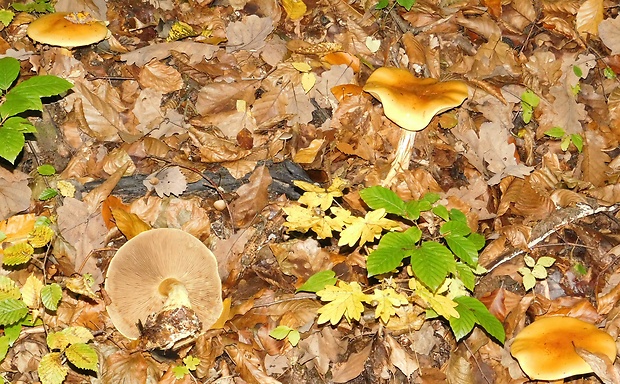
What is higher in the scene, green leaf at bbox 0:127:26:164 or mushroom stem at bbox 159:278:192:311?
green leaf at bbox 0:127:26:164

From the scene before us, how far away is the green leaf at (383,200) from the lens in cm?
330

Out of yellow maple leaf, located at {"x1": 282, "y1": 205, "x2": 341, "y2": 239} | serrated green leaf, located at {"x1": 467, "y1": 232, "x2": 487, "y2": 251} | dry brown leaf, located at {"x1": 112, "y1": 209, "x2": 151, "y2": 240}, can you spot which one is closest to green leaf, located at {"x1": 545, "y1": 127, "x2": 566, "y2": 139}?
serrated green leaf, located at {"x1": 467, "y1": 232, "x2": 487, "y2": 251}

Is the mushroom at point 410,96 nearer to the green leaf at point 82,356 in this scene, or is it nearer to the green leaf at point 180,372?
the green leaf at point 180,372

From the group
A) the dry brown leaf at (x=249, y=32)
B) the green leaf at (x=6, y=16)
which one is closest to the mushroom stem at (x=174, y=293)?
the dry brown leaf at (x=249, y=32)

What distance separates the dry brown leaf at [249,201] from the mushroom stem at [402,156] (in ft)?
3.02

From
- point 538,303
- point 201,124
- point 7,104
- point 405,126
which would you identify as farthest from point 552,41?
point 7,104

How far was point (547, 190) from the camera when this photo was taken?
427 cm

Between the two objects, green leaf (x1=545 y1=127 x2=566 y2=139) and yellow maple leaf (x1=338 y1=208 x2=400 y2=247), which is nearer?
yellow maple leaf (x1=338 y1=208 x2=400 y2=247)

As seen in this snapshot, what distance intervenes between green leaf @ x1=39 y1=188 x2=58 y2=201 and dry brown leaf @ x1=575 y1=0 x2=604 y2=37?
4678 millimetres

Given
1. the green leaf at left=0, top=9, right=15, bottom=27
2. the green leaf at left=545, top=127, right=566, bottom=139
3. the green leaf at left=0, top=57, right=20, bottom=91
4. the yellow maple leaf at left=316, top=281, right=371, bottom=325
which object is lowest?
the green leaf at left=545, top=127, right=566, bottom=139

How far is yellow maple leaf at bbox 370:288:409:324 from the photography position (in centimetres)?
328

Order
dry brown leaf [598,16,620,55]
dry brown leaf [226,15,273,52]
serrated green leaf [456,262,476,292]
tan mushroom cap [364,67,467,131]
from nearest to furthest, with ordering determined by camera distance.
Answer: serrated green leaf [456,262,476,292]
tan mushroom cap [364,67,467,131]
dry brown leaf [226,15,273,52]
dry brown leaf [598,16,620,55]

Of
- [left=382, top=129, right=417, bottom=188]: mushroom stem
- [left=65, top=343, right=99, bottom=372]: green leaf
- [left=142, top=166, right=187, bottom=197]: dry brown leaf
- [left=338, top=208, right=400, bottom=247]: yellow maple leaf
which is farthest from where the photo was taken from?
[left=382, top=129, right=417, bottom=188]: mushroom stem

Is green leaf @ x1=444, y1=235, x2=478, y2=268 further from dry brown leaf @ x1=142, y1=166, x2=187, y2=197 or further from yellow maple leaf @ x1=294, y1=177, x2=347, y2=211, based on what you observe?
dry brown leaf @ x1=142, y1=166, x2=187, y2=197
